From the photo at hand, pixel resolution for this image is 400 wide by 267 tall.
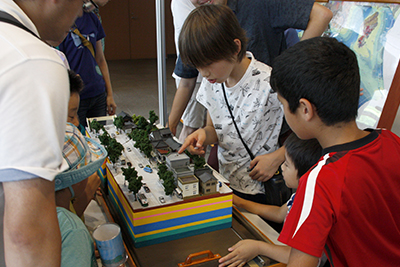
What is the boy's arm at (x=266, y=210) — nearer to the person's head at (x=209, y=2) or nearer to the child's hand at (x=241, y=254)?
the child's hand at (x=241, y=254)

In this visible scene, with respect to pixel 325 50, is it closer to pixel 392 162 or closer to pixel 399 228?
pixel 392 162

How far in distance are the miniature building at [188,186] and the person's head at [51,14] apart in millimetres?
668

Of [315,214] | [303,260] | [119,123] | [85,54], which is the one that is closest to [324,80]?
[315,214]

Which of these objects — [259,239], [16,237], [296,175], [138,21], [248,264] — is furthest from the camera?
[138,21]

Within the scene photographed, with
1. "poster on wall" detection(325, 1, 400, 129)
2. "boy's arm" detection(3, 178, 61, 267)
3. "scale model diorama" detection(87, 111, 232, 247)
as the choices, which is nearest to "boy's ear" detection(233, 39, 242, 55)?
"scale model diorama" detection(87, 111, 232, 247)

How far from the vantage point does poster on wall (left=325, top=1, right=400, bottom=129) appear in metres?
2.73

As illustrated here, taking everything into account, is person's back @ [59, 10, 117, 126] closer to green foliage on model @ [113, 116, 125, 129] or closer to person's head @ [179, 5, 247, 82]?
green foliage on model @ [113, 116, 125, 129]

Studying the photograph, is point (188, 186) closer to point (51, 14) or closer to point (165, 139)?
point (165, 139)

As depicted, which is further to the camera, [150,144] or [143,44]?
[143,44]

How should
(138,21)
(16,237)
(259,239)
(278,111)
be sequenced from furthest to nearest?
(138,21), (278,111), (259,239), (16,237)

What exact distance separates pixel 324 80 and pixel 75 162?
78 cm

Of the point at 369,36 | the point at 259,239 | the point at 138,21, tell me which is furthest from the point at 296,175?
the point at 138,21

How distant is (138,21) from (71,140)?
28.3 feet

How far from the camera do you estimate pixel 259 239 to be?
1.17 m
